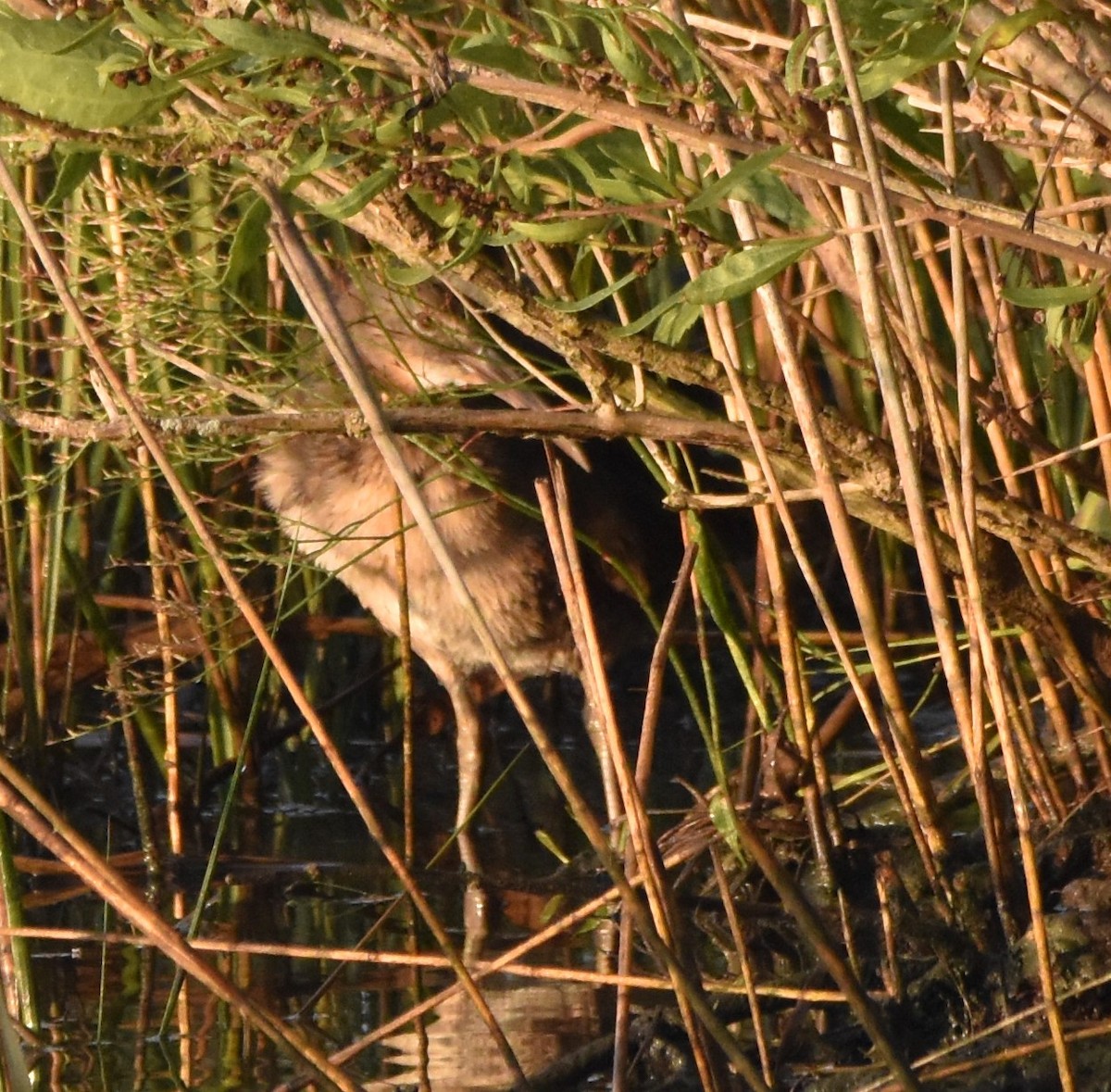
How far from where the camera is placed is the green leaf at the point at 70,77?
1.72m

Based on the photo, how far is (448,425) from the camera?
211 centimetres

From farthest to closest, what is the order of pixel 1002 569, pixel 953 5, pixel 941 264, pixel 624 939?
pixel 941 264 < pixel 1002 569 < pixel 624 939 < pixel 953 5

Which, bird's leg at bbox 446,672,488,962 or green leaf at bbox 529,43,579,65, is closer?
green leaf at bbox 529,43,579,65

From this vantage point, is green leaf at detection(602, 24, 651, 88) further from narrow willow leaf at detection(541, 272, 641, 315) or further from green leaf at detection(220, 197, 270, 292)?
green leaf at detection(220, 197, 270, 292)

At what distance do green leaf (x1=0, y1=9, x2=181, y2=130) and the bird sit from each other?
4.67 ft

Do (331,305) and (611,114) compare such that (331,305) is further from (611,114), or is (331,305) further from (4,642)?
(4,642)

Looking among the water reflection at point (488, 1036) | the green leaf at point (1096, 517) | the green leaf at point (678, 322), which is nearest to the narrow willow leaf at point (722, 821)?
the water reflection at point (488, 1036)

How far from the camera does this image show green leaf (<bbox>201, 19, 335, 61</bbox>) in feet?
5.20

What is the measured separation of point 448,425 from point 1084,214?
37.5 inches

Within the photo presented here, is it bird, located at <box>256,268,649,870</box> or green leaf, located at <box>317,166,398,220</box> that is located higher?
green leaf, located at <box>317,166,398,220</box>

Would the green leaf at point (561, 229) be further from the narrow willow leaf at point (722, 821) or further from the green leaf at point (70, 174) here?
the narrow willow leaf at point (722, 821)

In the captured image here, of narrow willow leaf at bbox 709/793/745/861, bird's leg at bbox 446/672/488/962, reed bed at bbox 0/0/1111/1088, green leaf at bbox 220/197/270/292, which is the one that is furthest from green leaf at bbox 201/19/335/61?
bird's leg at bbox 446/672/488/962

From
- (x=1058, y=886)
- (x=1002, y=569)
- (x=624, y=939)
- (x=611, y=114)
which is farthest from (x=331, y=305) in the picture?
(x=1058, y=886)

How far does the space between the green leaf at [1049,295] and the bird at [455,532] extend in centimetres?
156
